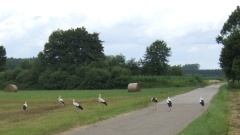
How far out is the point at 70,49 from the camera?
96.8 meters

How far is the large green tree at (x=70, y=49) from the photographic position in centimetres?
9650

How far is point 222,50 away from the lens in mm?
67500

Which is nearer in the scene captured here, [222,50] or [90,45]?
[222,50]

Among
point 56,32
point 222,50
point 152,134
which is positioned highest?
point 56,32

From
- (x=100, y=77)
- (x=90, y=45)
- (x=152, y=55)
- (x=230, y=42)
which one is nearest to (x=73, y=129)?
(x=230, y=42)

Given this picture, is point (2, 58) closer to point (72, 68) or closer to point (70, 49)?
point (70, 49)

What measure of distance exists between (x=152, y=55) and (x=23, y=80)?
155 ft

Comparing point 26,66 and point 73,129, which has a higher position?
point 26,66

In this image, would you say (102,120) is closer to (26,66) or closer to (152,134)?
(152,134)

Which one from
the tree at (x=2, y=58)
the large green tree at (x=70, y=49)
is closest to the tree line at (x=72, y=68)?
the large green tree at (x=70, y=49)

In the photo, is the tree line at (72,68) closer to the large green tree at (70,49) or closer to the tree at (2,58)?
the large green tree at (70,49)

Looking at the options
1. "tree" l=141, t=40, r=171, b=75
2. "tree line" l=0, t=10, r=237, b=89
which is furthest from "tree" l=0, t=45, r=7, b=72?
"tree" l=141, t=40, r=171, b=75

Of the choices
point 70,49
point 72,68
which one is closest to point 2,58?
point 70,49

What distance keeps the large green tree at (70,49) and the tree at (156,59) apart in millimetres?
35103
